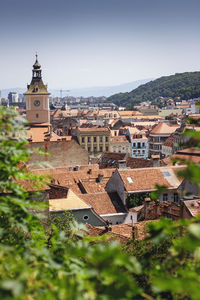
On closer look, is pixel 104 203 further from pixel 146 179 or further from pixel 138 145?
pixel 138 145

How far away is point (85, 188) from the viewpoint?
105 feet

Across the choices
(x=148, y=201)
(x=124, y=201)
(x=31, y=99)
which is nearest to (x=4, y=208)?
(x=148, y=201)

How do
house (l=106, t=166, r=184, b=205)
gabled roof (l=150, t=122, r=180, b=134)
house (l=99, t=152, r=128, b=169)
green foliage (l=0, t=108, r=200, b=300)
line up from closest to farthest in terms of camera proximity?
green foliage (l=0, t=108, r=200, b=300) < house (l=106, t=166, r=184, b=205) < house (l=99, t=152, r=128, b=169) < gabled roof (l=150, t=122, r=180, b=134)

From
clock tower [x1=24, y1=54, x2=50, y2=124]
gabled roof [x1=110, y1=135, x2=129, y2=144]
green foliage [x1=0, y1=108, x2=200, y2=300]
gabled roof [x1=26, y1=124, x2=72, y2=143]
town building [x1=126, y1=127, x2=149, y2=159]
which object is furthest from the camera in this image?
town building [x1=126, y1=127, x2=149, y2=159]

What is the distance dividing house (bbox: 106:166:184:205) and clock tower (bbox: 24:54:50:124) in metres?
32.7

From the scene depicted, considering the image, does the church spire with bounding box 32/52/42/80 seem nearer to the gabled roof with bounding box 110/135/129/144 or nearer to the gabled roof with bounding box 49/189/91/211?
the gabled roof with bounding box 110/135/129/144

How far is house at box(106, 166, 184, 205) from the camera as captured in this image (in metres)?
29.5

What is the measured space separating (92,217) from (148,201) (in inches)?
151

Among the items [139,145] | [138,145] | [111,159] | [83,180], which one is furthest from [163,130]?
[83,180]

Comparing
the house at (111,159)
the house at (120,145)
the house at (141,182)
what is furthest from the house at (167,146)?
the house at (141,182)

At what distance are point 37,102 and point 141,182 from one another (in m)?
36.8

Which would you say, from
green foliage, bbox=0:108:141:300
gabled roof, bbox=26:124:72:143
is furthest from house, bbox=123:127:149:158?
green foliage, bbox=0:108:141:300

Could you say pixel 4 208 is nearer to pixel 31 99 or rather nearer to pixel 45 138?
pixel 45 138

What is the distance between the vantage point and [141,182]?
30.3 metres
